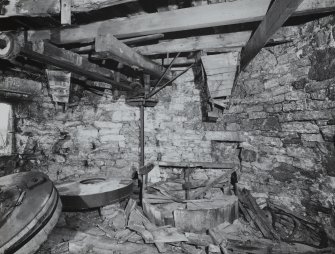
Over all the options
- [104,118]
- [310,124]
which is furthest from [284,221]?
[104,118]

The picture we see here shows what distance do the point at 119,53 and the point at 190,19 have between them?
3.34 feet

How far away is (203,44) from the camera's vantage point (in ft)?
11.6

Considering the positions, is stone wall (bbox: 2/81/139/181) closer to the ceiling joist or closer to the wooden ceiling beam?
the ceiling joist

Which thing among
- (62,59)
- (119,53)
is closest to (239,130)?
(119,53)

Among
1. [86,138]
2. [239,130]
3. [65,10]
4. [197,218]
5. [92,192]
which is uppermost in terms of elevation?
[65,10]

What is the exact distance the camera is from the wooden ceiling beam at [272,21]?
2086 mm

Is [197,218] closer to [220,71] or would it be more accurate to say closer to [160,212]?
[160,212]

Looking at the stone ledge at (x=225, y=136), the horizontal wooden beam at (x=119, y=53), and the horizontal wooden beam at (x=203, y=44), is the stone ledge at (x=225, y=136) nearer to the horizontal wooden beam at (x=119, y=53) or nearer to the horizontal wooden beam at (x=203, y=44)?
the horizontal wooden beam at (x=203, y=44)

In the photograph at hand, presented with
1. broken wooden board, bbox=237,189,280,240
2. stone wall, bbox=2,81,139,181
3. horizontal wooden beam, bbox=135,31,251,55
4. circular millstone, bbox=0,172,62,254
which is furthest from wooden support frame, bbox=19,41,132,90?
broken wooden board, bbox=237,189,280,240

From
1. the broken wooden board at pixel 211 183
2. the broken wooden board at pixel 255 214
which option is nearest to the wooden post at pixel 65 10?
the broken wooden board at pixel 211 183

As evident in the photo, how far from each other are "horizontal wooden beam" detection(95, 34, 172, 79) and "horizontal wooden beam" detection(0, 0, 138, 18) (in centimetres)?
36

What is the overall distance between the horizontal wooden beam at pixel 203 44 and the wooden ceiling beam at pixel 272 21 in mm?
179

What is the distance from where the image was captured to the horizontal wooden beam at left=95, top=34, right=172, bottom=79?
111 inches

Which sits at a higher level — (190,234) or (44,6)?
(44,6)
